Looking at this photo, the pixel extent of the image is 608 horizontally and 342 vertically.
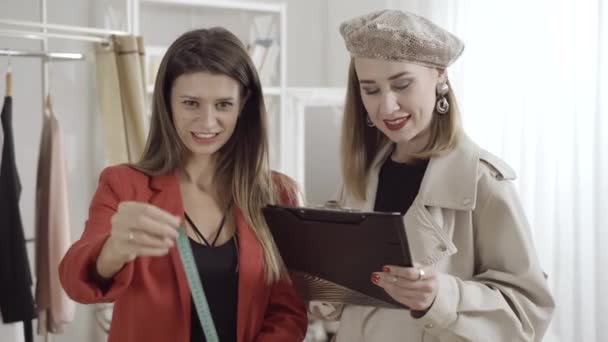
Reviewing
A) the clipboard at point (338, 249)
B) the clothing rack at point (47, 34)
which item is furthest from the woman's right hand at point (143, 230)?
the clothing rack at point (47, 34)

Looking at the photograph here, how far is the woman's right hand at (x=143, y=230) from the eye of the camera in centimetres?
128

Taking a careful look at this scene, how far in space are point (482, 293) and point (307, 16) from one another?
3.09 m

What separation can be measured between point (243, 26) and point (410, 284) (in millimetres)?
2353

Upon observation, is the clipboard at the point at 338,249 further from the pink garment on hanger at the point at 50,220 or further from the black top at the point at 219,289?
the pink garment on hanger at the point at 50,220

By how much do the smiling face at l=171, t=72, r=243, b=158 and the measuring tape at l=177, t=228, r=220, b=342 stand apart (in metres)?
0.21

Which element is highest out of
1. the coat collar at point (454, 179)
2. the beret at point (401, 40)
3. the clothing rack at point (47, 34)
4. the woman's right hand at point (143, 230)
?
the clothing rack at point (47, 34)

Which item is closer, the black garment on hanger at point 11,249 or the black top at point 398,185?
the black top at point 398,185

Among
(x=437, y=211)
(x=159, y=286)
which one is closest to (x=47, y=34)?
(x=159, y=286)

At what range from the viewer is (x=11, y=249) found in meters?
2.50

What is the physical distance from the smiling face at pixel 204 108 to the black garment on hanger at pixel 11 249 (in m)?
1.03

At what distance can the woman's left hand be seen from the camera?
52.4 inches

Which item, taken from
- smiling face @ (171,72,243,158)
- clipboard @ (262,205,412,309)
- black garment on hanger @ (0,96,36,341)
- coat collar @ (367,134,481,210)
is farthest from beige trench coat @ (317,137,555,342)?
black garment on hanger @ (0,96,36,341)

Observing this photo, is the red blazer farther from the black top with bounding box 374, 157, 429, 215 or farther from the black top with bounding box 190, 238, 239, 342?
the black top with bounding box 374, 157, 429, 215

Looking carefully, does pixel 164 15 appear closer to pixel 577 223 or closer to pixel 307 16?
pixel 307 16
